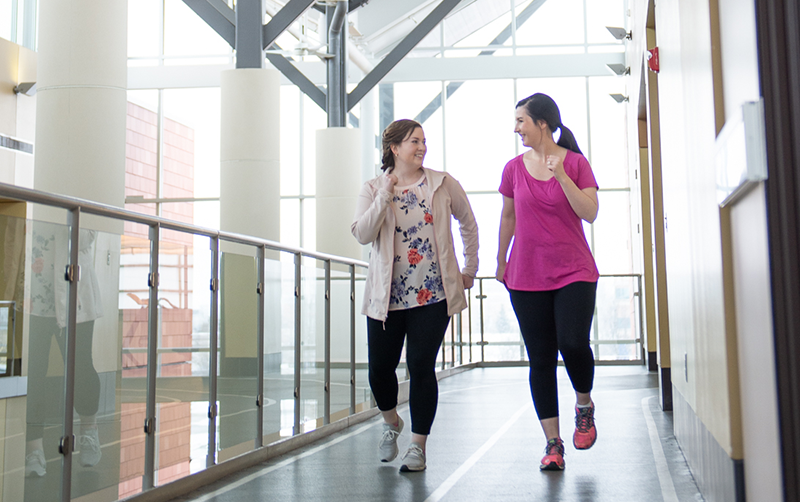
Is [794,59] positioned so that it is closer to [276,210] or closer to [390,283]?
[390,283]

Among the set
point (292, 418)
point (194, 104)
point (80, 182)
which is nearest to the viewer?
point (292, 418)

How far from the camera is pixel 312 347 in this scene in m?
4.84

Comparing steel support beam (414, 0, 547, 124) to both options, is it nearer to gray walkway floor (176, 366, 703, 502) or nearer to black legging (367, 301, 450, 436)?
gray walkway floor (176, 366, 703, 502)

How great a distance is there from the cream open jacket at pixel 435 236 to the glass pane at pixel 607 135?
12451 mm

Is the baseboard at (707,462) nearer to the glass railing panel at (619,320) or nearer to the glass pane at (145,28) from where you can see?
the glass railing panel at (619,320)

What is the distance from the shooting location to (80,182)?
548cm

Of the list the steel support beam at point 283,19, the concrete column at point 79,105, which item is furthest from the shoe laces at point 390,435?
the steel support beam at point 283,19

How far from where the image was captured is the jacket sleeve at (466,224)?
137 inches

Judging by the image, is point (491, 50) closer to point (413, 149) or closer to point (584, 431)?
point (413, 149)

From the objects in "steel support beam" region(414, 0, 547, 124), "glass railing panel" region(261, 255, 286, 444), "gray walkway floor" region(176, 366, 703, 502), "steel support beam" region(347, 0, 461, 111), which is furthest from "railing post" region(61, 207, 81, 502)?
"steel support beam" region(414, 0, 547, 124)

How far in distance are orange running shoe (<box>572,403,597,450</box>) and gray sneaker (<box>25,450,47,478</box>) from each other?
1.89 meters

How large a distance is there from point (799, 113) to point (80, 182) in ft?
16.1

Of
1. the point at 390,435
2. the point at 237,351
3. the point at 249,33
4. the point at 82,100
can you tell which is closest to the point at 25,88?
the point at 249,33

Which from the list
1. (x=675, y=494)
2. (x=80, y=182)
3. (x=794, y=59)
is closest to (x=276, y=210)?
(x=80, y=182)
